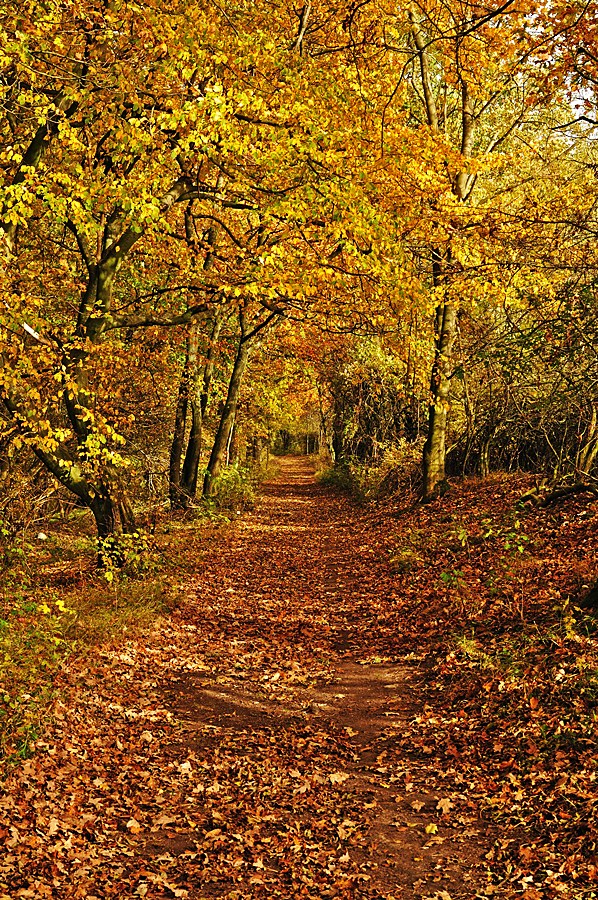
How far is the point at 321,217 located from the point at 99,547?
6.36 meters

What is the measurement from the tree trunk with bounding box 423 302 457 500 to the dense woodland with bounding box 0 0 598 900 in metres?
0.08

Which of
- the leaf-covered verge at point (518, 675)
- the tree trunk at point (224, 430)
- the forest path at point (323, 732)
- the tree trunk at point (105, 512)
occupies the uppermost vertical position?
the tree trunk at point (224, 430)

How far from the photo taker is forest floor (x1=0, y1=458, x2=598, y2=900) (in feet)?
17.5

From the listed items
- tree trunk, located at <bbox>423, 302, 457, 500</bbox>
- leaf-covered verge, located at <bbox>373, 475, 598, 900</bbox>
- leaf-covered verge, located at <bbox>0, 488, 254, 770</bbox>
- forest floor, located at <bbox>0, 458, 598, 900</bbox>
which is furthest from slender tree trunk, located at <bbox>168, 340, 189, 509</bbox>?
leaf-covered verge, located at <bbox>373, 475, 598, 900</bbox>

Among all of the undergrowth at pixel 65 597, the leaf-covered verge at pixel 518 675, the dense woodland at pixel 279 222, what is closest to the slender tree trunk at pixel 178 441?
the dense woodland at pixel 279 222

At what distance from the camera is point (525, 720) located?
692cm

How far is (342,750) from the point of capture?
7395 millimetres

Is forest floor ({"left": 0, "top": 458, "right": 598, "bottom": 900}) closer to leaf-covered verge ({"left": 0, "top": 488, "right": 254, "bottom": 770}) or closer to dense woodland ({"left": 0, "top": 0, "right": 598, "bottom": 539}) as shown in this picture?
leaf-covered verge ({"left": 0, "top": 488, "right": 254, "bottom": 770})

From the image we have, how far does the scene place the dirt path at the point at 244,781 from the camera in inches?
210

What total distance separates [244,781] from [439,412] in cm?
1247

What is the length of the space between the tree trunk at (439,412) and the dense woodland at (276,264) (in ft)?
0.25

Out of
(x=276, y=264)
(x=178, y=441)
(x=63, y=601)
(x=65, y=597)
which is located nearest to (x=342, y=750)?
(x=63, y=601)

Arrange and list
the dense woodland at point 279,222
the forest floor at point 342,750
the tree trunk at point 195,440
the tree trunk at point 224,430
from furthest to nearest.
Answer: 1. the tree trunk at point 224,430
2. the tree trunk at point 195,440
3. the dense woodland at point 279,222
4. the forest floor at point 342,750

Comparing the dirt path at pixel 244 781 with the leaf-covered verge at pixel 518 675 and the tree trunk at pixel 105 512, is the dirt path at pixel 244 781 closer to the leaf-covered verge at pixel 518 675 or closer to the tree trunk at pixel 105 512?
the leaf-covered verge at pixel 518 675
